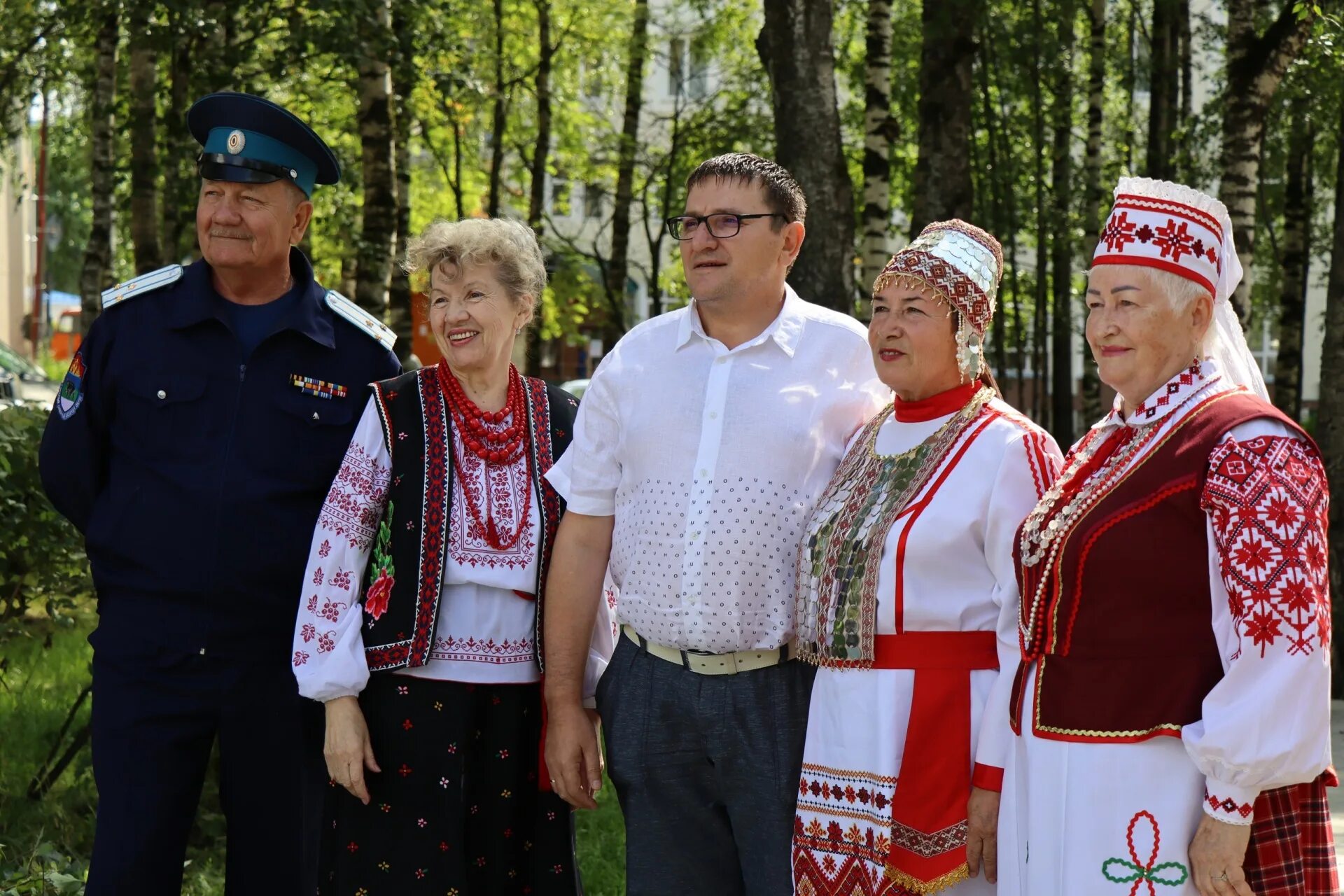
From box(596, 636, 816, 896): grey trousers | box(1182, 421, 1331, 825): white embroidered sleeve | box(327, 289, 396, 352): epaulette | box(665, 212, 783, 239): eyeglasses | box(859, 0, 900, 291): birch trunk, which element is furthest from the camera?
box(859, 0, 900, 291): birch trunk

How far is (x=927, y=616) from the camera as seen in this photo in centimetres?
321

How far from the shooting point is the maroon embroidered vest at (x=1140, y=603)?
2.81m

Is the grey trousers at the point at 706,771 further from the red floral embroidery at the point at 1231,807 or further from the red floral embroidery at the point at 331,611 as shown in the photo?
the red floral embroidery at the point at 1231,807

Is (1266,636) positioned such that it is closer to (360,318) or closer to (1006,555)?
(1006,555)

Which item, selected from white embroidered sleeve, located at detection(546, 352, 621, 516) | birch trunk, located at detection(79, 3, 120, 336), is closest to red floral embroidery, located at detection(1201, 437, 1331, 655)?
white embroidered sleeve, located at detection(546, 352, 621, 516)

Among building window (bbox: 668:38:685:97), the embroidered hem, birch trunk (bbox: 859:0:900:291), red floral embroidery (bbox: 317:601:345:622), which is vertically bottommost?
the embroidered hem

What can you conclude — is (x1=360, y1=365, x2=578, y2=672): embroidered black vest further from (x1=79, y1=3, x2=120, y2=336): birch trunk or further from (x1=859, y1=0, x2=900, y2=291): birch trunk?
(x1=859, y1=0, x2=900, y2=291): birch trunk

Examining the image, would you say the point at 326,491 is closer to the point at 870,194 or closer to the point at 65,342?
the point at 870,194

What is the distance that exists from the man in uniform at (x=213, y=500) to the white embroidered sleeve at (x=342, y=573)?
177 millimetres

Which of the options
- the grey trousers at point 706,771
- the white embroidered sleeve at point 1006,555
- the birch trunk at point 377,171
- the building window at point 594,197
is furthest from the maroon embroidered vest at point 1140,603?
the building window at point 594,197

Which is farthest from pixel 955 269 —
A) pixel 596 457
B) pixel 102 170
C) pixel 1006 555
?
pixel 102 170

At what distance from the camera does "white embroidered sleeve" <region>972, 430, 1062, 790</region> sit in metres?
3.11

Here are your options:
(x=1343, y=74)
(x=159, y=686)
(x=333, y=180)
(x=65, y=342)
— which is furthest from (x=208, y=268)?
(x=65, y=342)

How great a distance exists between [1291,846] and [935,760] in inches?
27.9
